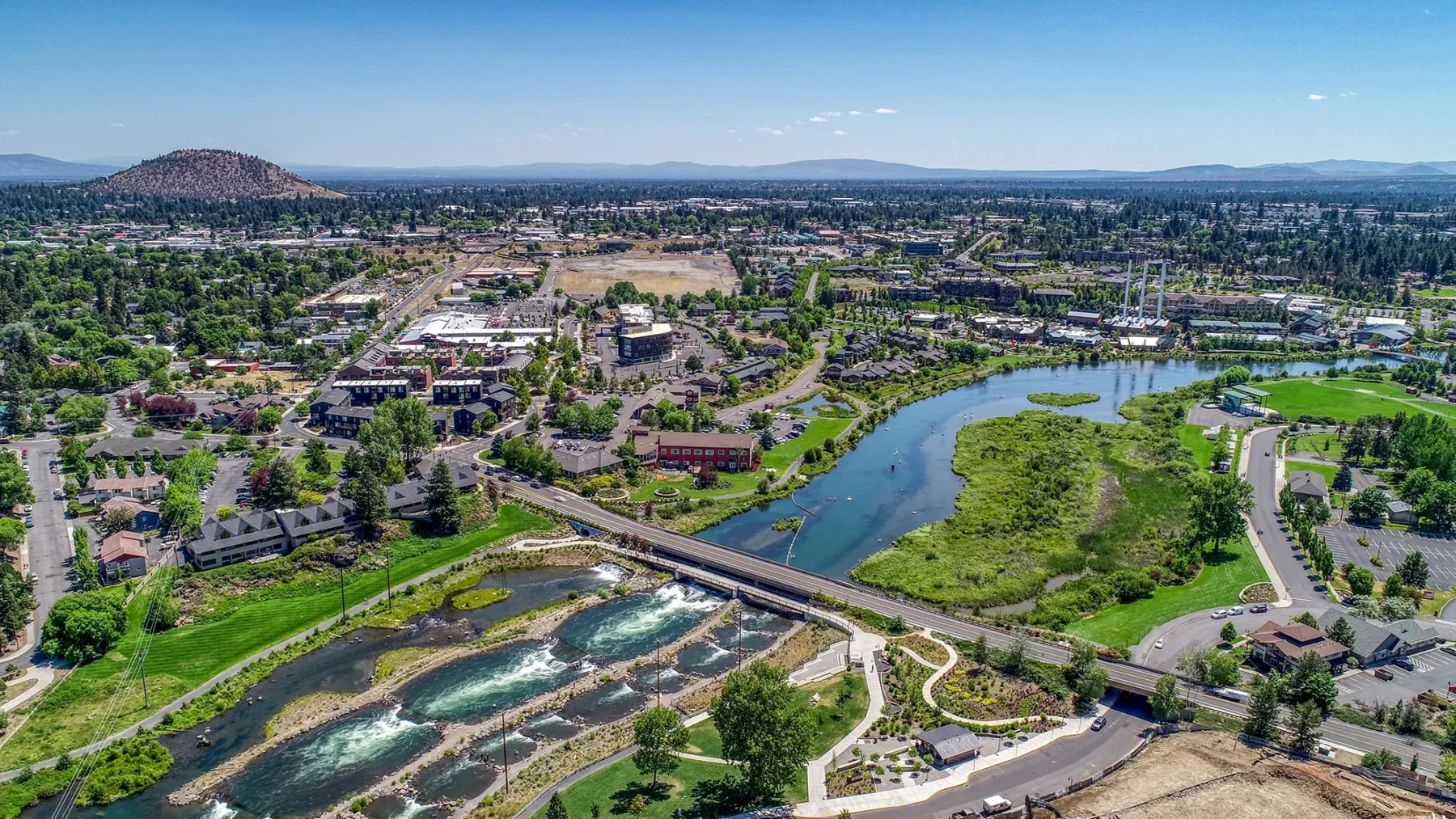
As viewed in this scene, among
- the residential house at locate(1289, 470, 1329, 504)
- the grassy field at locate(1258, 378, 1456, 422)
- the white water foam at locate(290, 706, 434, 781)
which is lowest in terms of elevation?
the white water foam at locate(290, 706, 434, 781)

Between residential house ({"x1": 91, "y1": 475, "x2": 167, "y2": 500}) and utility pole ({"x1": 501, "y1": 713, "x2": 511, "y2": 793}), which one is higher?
residential house ({"x1": 91, "y1": 475, "x2": 167, "y2": 500})

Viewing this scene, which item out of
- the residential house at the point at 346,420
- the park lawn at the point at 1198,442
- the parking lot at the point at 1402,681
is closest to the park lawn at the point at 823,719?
the parking lot at the point at 1402,681


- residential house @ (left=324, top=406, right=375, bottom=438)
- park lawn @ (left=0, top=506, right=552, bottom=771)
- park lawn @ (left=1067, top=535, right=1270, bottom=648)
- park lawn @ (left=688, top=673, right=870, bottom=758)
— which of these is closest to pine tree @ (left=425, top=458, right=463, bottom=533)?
park lawn @ (left=0, top=506, right=552, bottom=771)

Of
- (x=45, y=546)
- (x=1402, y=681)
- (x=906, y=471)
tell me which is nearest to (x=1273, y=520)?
(x=1402, y=681)

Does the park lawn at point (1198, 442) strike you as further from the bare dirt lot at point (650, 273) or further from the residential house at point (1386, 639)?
the bare dirt lot at point (650, 273)

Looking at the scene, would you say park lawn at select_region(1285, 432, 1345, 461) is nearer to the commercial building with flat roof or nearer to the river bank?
the river bank
